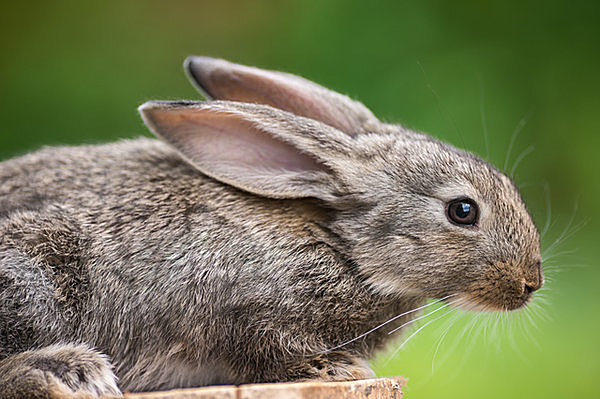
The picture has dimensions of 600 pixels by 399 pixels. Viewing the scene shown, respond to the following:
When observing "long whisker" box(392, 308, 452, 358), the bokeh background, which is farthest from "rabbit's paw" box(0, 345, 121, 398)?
the bokeh background

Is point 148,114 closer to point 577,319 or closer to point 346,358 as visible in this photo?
point 346,358

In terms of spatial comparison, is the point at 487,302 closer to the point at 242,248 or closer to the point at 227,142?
the point at 242,248

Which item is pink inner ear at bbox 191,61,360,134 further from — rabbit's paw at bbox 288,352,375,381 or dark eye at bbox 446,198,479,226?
rabbit's paw at bbox 288,352,375,381

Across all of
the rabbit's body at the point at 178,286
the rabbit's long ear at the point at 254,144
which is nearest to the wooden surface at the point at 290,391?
the rabbit's body at the point at 178,286

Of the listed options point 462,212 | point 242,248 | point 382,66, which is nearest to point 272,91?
point 242,248

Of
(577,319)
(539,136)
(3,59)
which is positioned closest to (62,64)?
(3,59)

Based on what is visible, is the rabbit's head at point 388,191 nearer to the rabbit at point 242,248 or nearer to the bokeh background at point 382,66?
the rabbit at point 242,248
